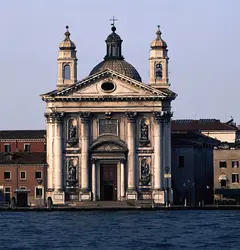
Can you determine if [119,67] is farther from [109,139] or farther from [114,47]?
[109,139]

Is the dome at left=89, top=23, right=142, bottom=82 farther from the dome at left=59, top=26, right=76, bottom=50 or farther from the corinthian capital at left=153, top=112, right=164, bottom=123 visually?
the corinthian capital at left=153, top=112, right=164, bottom=123

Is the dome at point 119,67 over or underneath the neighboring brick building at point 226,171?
over

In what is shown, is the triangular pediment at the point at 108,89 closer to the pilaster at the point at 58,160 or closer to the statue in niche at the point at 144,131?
the pilaster at the point at 58,160

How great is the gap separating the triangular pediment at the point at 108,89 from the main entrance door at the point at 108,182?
19.6ft

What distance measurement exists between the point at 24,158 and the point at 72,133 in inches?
263

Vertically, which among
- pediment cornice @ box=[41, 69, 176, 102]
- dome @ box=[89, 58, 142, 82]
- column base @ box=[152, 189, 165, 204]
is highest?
dome @ box=[89, 58, 142, 82]

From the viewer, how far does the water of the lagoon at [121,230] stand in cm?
10544

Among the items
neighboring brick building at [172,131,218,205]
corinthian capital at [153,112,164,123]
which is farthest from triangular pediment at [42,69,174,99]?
neighboring brick building at [172,131,218,205]

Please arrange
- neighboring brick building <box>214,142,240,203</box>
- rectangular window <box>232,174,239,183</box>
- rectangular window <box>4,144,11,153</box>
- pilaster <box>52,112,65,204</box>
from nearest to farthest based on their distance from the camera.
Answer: pilaster <box>52,112,65,204</box> → neighboring brick building <box>214,142,240,203</box> → rectangular window <box>232,174,239,183</box> → rectangular window <box>4,144,11,153</box>

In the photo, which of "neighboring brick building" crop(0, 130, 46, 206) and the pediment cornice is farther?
"neighboring brick building" crop(0, 130, 46, 206)

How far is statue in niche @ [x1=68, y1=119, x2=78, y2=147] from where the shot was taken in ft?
494

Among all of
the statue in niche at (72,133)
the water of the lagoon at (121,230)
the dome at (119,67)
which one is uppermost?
the dome at (119,67)

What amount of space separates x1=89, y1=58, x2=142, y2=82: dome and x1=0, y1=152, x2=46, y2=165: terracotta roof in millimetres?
8380

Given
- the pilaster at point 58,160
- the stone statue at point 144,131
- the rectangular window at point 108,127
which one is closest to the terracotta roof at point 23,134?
the pilaster at point 58,160
